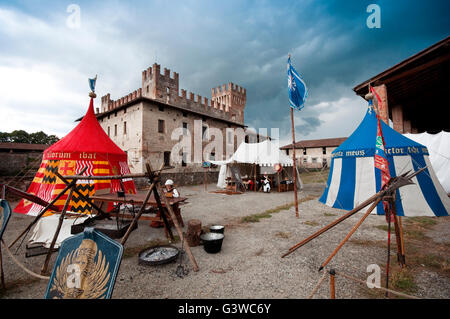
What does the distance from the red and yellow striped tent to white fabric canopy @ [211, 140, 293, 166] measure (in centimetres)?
804

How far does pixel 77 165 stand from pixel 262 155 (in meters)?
10.2

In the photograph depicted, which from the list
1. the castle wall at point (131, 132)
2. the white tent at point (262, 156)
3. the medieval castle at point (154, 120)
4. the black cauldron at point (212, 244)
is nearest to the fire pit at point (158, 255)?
the black cauldron at point (212, 244)

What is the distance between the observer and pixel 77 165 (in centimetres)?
639

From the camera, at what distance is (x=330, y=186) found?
22.2ft

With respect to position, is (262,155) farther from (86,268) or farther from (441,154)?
(86,268)

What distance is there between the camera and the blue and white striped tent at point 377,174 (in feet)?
17.5

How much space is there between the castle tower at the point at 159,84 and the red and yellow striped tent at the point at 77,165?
58.2 ft

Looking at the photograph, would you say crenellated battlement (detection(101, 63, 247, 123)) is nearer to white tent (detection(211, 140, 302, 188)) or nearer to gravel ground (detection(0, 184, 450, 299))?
white tent (detection(211, 140, 302, 188))

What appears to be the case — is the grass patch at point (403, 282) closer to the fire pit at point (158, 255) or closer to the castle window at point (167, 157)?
the fire pit at point (158, 255)

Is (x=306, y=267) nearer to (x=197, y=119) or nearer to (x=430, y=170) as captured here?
(x=430, y=170)

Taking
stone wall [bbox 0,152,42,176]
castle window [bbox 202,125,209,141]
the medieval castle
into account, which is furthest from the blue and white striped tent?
stone wall [bbox 0,152,42,176]

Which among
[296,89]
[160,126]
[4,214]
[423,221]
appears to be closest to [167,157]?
[160,126]
